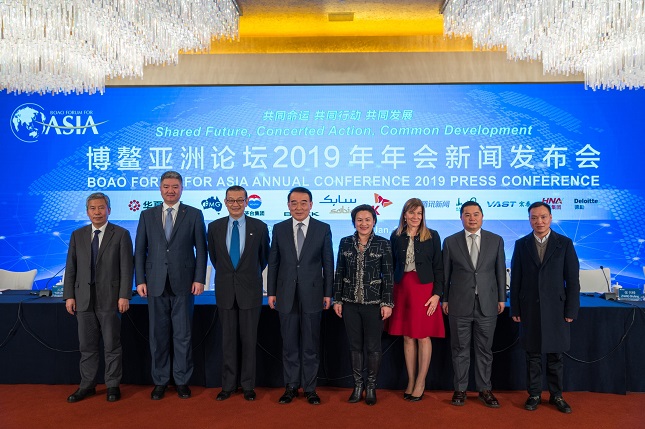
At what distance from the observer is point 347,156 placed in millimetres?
6617

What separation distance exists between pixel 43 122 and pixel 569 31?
585 cm

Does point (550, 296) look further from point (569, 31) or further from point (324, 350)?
point (569, 31)

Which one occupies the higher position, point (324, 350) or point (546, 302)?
point (546, 302)

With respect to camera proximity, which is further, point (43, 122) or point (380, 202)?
Answer: point (43, 122)

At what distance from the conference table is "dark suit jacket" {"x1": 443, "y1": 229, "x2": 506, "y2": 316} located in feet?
1.24

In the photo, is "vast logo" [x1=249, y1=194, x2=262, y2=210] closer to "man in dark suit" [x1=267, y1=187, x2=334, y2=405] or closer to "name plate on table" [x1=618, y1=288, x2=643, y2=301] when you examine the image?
"man in dark suit" [x1=267, y1=187, x2=334, y2=405]

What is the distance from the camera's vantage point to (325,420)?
344cm

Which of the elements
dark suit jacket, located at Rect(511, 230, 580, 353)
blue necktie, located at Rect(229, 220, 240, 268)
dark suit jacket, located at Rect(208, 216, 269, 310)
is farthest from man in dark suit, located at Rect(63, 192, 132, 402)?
dark suit jacket, located at Rect(511, 230, 580, 353)

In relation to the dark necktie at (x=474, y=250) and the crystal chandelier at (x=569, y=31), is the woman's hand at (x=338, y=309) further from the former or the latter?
the crystal chandelier at (x=569, y=31)

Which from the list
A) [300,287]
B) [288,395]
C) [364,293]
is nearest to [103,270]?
[300,287]

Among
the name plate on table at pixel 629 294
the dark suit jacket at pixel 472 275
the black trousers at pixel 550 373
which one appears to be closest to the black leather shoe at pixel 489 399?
the black trousers at pixel 550 373

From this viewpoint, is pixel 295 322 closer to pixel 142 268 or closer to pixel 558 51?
pixel 142 268

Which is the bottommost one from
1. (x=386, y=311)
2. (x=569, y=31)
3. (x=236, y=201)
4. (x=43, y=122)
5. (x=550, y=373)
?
(x=550, y=373)

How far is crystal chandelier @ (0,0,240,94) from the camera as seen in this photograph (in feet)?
12.4
